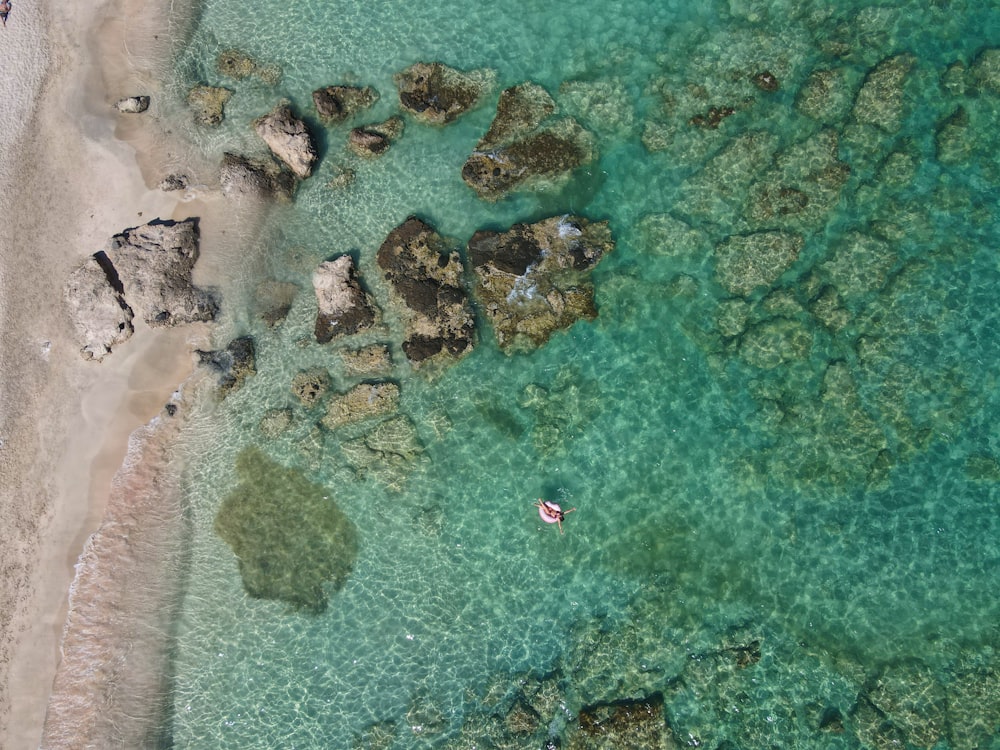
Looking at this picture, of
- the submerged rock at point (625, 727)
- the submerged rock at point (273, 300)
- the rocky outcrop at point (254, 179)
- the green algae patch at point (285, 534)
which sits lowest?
the submerged rock at point (625, 727)

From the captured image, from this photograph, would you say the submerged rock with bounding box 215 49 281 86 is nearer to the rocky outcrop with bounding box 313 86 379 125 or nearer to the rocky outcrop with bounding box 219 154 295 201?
the rocky outcrop with bounding box 313 86 379 125

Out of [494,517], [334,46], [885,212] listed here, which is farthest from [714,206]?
[334,46]

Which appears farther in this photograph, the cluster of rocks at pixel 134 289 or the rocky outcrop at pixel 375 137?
the rocky outcrop at pixel 375 137

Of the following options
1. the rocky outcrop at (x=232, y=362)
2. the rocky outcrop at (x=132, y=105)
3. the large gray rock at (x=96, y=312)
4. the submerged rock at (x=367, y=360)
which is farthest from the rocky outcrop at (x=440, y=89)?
the large gray rock at (x=96, y=312)

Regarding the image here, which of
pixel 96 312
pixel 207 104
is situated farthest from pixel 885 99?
pixel 96 312

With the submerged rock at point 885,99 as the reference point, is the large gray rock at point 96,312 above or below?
below

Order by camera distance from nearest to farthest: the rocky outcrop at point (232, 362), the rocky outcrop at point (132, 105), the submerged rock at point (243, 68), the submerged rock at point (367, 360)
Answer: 1. the rocky outcrop at point (232, 362)
2. the submerged rock at point (367, 360)
3. the rocky outcrop at point (132, 105)
4. the submerged rock at point (243, 68)

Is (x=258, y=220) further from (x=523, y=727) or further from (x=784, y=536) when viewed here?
(x=784, y=536)

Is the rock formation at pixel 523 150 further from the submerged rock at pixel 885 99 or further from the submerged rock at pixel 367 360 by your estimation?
the submerged rock at pixel 885 99
